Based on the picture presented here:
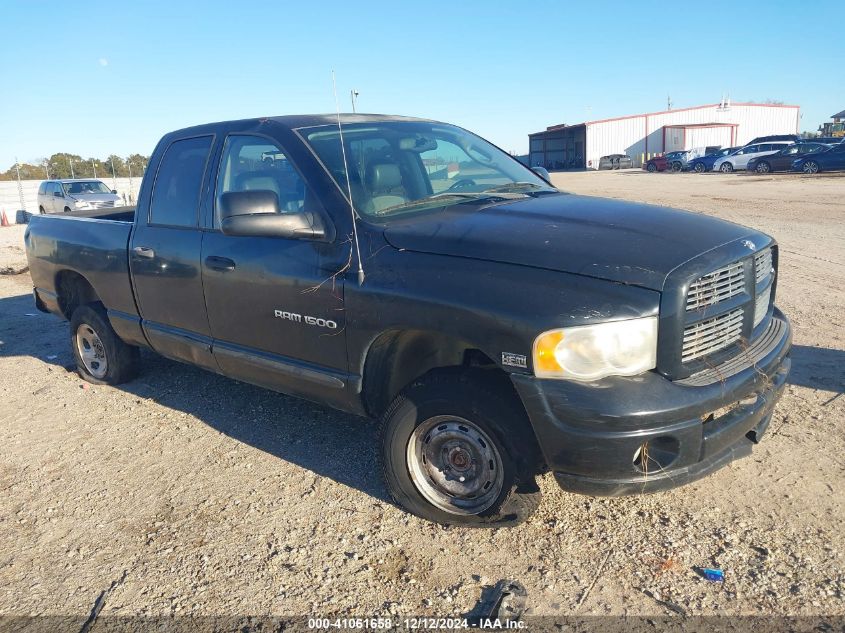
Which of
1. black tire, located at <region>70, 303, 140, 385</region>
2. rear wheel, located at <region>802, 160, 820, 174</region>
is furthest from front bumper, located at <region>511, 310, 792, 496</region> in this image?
rear wheel, located at <region>802, 160, 820, 174</region>

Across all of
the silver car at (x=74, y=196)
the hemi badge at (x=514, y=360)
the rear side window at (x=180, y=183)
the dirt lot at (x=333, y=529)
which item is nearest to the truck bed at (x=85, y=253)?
the rear side window at (x=180, y=183)

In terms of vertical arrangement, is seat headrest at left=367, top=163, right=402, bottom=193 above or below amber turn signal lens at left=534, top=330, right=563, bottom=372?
above

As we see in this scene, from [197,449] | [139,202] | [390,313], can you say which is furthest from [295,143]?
[197,449]

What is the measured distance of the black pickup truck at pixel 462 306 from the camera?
2635 mm

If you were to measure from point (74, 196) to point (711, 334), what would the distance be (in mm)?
23014

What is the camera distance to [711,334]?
112 inches

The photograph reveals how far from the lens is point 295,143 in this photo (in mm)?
3654

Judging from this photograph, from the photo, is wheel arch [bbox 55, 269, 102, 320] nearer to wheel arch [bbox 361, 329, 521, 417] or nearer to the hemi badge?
wheel arch [bbox 361, 329, 521, 417]

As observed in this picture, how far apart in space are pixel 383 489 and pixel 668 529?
146 cm

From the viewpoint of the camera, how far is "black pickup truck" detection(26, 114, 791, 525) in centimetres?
263

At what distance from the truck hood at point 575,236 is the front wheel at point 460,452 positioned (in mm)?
598

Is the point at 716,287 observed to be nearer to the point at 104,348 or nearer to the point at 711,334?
the point at 711,334

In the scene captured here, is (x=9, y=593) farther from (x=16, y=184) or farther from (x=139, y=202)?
(x=16, y=184)

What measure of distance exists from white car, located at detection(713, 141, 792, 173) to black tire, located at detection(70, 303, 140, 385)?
1403 inches
